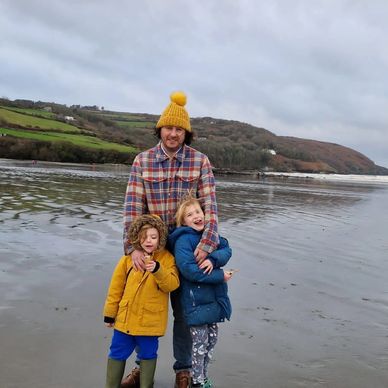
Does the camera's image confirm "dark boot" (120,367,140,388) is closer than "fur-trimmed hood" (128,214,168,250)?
No

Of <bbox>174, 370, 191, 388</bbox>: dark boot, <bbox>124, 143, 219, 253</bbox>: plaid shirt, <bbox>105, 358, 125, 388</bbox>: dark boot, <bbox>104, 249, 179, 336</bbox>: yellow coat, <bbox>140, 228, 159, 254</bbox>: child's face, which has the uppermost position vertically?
<bbox>124, 143, 219, 253</bbox>: plaid shirt

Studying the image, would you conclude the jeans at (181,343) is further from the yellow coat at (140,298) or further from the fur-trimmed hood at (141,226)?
the fur-trimmed hood at (141,226)

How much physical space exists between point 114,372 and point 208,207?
155cm

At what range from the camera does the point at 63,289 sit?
6234mm

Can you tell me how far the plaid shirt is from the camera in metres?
3.88

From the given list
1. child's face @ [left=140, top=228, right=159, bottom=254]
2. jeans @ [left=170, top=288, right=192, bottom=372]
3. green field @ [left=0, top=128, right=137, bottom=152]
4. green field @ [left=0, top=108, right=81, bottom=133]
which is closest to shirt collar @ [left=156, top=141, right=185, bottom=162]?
child's face @ [left=140, top=228, right=159, bottom=254]

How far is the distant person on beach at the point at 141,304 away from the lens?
352 centimetres

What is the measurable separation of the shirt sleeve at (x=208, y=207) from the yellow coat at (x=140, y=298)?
345 mm

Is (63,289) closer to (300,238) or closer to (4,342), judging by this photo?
(4,342)

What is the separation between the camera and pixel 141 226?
364 cm

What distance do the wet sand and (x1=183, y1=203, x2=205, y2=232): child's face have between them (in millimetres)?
1438

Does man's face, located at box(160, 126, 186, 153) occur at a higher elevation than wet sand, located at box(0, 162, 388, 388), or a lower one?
higher

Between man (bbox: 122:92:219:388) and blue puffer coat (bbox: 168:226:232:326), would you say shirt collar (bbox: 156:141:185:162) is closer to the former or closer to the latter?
man (bbox: 122:92:219:388)

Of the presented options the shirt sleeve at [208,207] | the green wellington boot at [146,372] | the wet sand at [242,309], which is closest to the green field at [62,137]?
the wet sand at [242,309]
